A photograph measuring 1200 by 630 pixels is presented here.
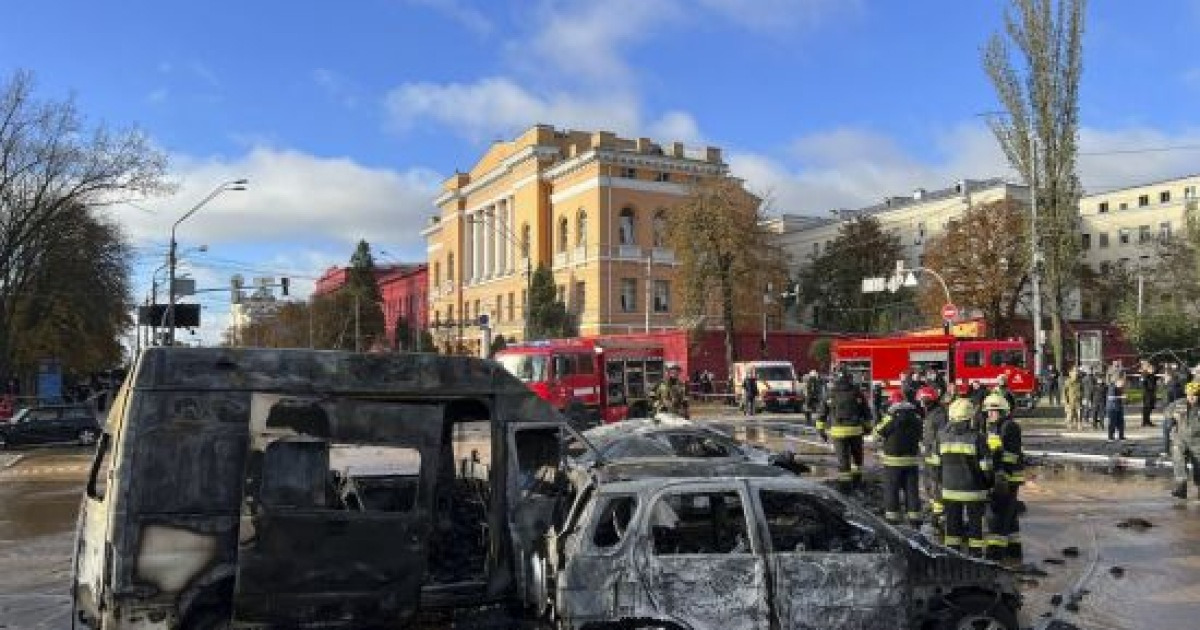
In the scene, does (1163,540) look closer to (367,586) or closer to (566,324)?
(367,586)

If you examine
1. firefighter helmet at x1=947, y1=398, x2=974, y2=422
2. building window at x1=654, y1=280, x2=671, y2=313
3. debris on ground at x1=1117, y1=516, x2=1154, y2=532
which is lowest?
debris on ground at x1=1117, y1=516, x2=1154, y2=532

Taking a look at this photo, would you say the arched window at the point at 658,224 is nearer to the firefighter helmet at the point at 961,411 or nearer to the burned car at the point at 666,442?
the burned car at the point at 666,442

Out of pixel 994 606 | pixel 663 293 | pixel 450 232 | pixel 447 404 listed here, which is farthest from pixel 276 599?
pixel 450 232

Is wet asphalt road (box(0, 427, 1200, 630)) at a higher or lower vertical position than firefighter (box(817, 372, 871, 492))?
lower

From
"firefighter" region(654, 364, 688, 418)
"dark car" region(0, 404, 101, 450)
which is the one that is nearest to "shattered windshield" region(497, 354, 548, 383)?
"firefighter" region(654, 364, 688, 418)

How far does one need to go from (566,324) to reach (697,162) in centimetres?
1581

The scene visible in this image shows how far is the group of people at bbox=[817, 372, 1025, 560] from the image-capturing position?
385 inches

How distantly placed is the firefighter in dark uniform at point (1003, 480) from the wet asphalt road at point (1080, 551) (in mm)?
425

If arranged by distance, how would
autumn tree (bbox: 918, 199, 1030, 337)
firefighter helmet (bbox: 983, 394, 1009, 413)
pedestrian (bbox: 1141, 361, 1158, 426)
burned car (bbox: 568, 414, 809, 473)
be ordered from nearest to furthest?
firefighter helmet (bbox: 983, 394, 1009, 413)
burned car (bbox: 568, 414, 809, 473)
pedestrian (bbox: 1141, 361, 1158, 426)
autumn tree (bbox: 918, 199, 1030, 337)

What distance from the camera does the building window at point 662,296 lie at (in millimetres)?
71500

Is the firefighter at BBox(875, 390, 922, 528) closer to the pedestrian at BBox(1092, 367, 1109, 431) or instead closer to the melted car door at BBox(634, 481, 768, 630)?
the melted car door at BBox(634, 481, 768, 630)

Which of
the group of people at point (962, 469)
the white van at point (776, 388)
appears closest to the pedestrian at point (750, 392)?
the white van at point (776, 388)

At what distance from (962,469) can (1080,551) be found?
238 centimetres

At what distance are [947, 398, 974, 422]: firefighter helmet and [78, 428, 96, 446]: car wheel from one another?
2741cm
